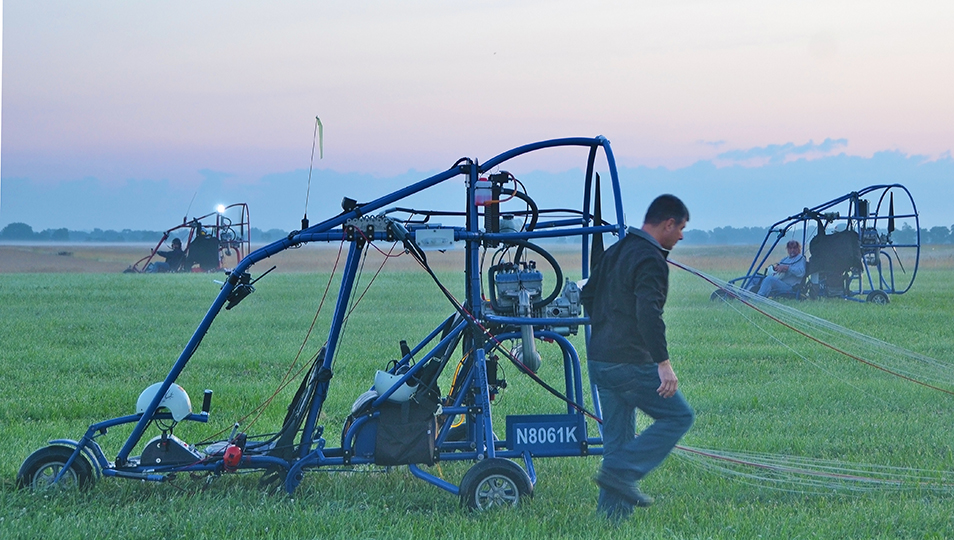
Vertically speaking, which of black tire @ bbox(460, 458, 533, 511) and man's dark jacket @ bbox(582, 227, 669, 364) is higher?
man's dark jacket @ bbox(582, 227, 669, 364)

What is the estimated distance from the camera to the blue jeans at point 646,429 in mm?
5594

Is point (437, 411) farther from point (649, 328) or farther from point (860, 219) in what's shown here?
point (860, 219)

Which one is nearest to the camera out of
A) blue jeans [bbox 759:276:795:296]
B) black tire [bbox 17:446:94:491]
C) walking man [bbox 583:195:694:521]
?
walking man [bbox 583:195:694:521]

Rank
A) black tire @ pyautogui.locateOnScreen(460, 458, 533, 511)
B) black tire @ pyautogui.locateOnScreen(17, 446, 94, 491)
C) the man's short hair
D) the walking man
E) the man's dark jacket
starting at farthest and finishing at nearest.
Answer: black tire @ pyautogui.locateOnScreen(17, 446, 94, 491), black tire @ pyautogui.locateOnScreen(460, 458, 533, 511), the man's short hair, the walking man, the man's dark jacket

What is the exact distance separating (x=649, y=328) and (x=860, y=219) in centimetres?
1832

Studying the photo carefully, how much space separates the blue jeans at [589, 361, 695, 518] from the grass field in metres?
0.27

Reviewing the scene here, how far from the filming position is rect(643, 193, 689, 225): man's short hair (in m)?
5.66

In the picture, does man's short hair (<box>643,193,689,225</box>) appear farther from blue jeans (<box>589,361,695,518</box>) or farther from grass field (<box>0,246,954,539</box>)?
grass field (<box>0,246,954,539</box>)

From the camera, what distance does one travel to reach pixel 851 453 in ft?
24.3

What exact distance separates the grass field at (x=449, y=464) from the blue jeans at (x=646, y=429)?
271 millimetres

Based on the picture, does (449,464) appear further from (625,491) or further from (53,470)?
(53,470)

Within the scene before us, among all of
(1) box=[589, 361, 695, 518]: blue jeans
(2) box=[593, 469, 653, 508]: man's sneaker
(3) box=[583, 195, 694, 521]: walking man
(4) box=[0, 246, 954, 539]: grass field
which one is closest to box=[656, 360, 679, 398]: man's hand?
(3) box=[583, 195, 694, 521]: walking man

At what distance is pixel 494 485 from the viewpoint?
5.83m

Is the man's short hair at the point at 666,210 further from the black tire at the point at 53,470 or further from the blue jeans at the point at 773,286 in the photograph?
the blue jeans at the point at 773,286
